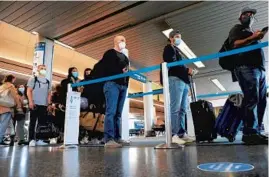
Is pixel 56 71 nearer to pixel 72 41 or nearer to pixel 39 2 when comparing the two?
pixel 72 41

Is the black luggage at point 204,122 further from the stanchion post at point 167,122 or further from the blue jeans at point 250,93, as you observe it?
the stanchion post at point 167,122

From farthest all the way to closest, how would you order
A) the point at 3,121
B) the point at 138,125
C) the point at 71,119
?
the point at 138,125 → the point at 3,121 → the point at 71,119

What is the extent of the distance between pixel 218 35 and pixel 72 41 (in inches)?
158

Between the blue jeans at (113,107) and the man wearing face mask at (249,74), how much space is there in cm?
139

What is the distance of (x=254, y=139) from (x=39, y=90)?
326 centimetres

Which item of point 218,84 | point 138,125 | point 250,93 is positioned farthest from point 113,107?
point 138,125

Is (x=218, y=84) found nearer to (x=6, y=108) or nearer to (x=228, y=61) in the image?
(x=228, y=61)

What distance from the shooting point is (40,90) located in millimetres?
3826

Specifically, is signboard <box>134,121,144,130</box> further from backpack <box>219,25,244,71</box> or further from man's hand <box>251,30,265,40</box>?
man's hand <box>251,30,265,40</box>

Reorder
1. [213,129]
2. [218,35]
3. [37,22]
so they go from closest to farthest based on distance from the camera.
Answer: [213,129] → [37,22] → [218,35]

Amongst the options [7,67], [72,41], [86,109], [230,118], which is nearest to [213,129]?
[230,118]

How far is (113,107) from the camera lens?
2.75 meters

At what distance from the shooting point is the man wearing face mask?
7.12 ft

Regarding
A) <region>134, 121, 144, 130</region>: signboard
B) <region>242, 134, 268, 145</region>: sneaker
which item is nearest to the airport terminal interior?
<region>242, 134, 268, 145</region>: sneaker
